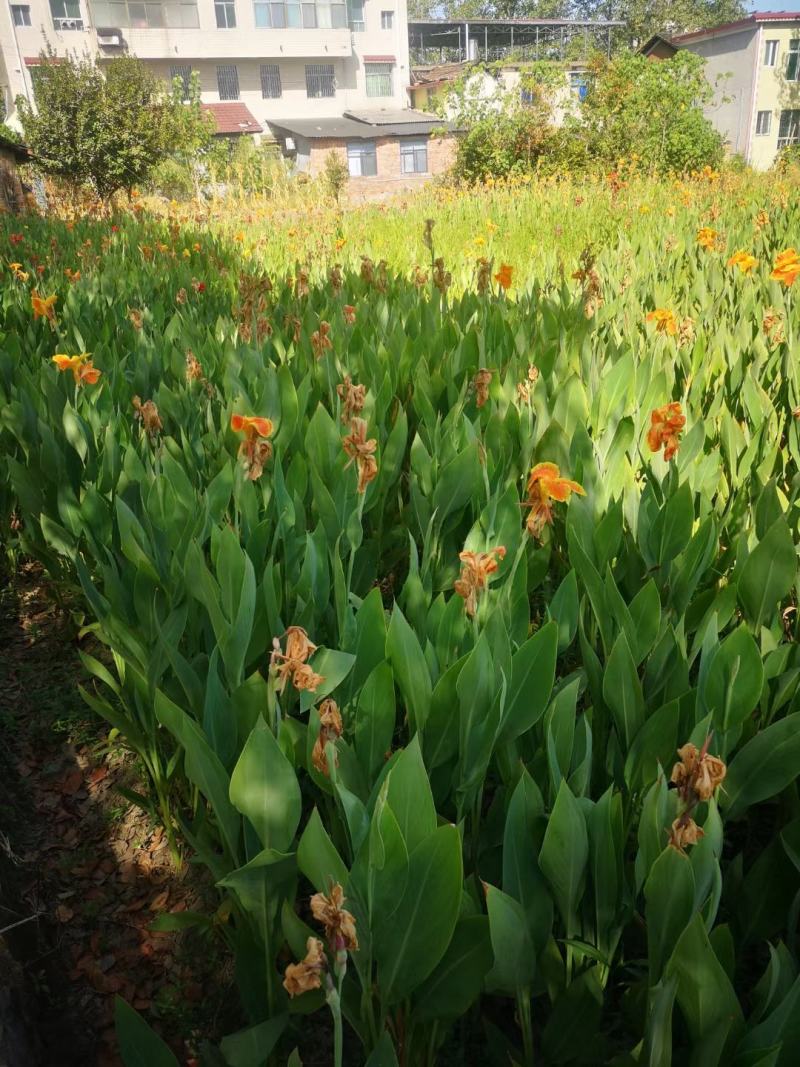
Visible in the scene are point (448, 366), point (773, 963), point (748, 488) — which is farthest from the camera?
point (448, 366)

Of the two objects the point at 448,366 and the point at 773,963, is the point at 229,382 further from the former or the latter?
the point at 773,963

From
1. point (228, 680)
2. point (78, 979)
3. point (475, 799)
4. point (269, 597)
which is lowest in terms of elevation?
point (78, 979)

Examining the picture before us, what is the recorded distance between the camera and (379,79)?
40.2 m

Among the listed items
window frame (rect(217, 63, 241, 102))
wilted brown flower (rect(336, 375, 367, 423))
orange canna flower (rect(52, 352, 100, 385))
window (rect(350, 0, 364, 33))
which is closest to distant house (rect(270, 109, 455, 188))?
window frame (rect(217, 63, 241, 102))

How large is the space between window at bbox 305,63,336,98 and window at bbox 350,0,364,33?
202 cm

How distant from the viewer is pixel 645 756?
1.07 metres

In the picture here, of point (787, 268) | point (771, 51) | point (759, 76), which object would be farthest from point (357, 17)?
point (787, 268)

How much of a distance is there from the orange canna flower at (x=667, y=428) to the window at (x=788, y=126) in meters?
38.4

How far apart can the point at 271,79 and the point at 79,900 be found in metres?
43.9

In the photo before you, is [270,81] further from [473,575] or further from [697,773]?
[697,773]

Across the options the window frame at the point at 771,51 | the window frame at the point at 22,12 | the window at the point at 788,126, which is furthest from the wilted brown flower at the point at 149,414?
the window frame at the point at 22,12

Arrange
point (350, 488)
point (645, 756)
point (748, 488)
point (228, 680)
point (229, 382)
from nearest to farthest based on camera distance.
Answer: point (645, 756) < point (228, 680) < point (350, 488) < point (748, 488) < point (229, 382)

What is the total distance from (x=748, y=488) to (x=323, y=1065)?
1.46 metres

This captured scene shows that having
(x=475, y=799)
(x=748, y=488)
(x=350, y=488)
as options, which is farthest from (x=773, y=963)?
(x=748, y=488)
